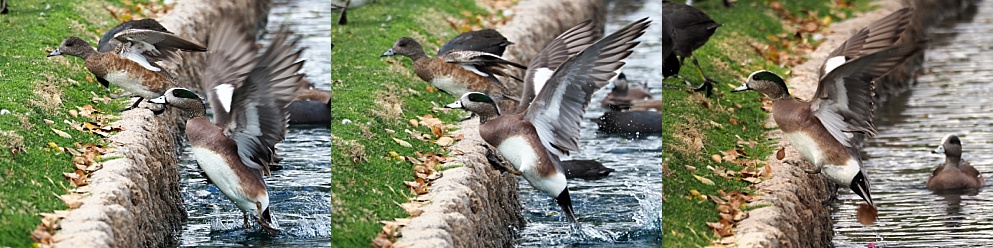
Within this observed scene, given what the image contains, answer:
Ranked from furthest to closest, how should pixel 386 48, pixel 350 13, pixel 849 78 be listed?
pixel 350 13
pixel 386 48
pixel 849 78

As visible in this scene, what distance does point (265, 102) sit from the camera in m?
7.22

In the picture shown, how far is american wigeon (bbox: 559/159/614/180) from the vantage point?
9797 mm

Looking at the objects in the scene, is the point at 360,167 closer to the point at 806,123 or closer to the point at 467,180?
the point at 467,180

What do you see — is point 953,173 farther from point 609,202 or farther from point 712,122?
point 609,202

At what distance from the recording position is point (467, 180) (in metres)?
8.17

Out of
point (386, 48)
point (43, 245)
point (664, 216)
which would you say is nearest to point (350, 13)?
point (386, 48)

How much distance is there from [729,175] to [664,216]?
41.4 inches

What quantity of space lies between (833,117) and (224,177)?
10.9ft

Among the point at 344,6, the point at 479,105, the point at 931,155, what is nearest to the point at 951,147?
the point at 931,155

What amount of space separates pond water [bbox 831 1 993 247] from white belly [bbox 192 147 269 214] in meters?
3.48

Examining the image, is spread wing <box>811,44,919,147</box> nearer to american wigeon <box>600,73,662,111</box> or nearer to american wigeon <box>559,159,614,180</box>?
american wigeon <box>559,159,614,180</box>

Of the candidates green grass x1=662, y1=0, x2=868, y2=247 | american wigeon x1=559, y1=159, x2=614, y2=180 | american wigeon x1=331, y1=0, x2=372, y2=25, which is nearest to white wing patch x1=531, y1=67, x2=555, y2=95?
green grass x1=662, y1=0, x2=868, y2=247

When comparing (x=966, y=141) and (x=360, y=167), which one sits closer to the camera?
(x=360, y=167)

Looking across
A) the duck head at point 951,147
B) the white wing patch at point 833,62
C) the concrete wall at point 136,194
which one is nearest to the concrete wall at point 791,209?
the white wing patch at point 833,62
